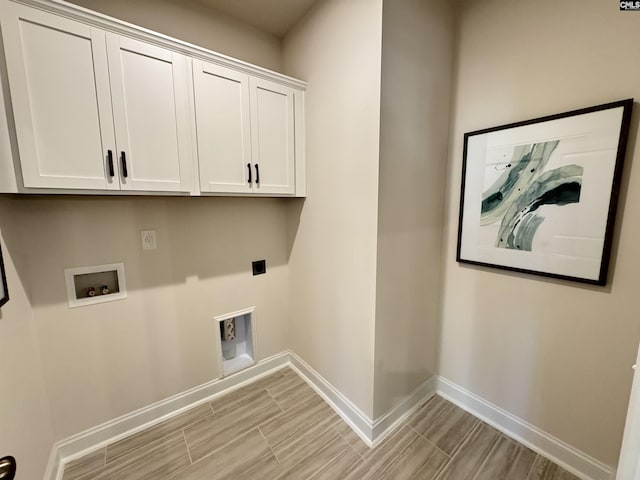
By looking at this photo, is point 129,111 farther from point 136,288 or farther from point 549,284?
point 549,284

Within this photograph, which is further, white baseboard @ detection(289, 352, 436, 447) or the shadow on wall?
white baseboard @ detection(289, 352, 436, 447)

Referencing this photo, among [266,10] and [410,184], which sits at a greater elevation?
[266,10]

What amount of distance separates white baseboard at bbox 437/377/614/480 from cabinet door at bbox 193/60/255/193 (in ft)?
7.25

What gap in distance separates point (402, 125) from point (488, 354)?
1638 millimetres

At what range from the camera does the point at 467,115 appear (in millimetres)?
1745

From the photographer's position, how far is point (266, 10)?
1815mm

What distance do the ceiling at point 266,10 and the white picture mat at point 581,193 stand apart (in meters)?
1.56

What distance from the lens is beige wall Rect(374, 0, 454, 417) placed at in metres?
1.46

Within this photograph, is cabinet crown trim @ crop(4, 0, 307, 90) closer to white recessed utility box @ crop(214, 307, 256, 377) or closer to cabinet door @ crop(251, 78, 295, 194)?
cabinet door @ crop(251, 78, 295, 194)

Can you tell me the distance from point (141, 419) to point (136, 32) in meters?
2.36

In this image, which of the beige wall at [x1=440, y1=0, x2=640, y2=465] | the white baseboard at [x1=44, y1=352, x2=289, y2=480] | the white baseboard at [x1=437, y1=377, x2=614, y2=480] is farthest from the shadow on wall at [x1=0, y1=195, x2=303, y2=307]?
the white baseboard at [x1=437, y1=377, x2=614, y2=480]

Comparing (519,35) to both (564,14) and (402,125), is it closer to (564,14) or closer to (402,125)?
(564,14)

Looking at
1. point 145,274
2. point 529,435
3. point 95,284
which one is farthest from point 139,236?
point 529,435

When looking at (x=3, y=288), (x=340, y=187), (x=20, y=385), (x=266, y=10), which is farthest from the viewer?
(x=266, y=10)
